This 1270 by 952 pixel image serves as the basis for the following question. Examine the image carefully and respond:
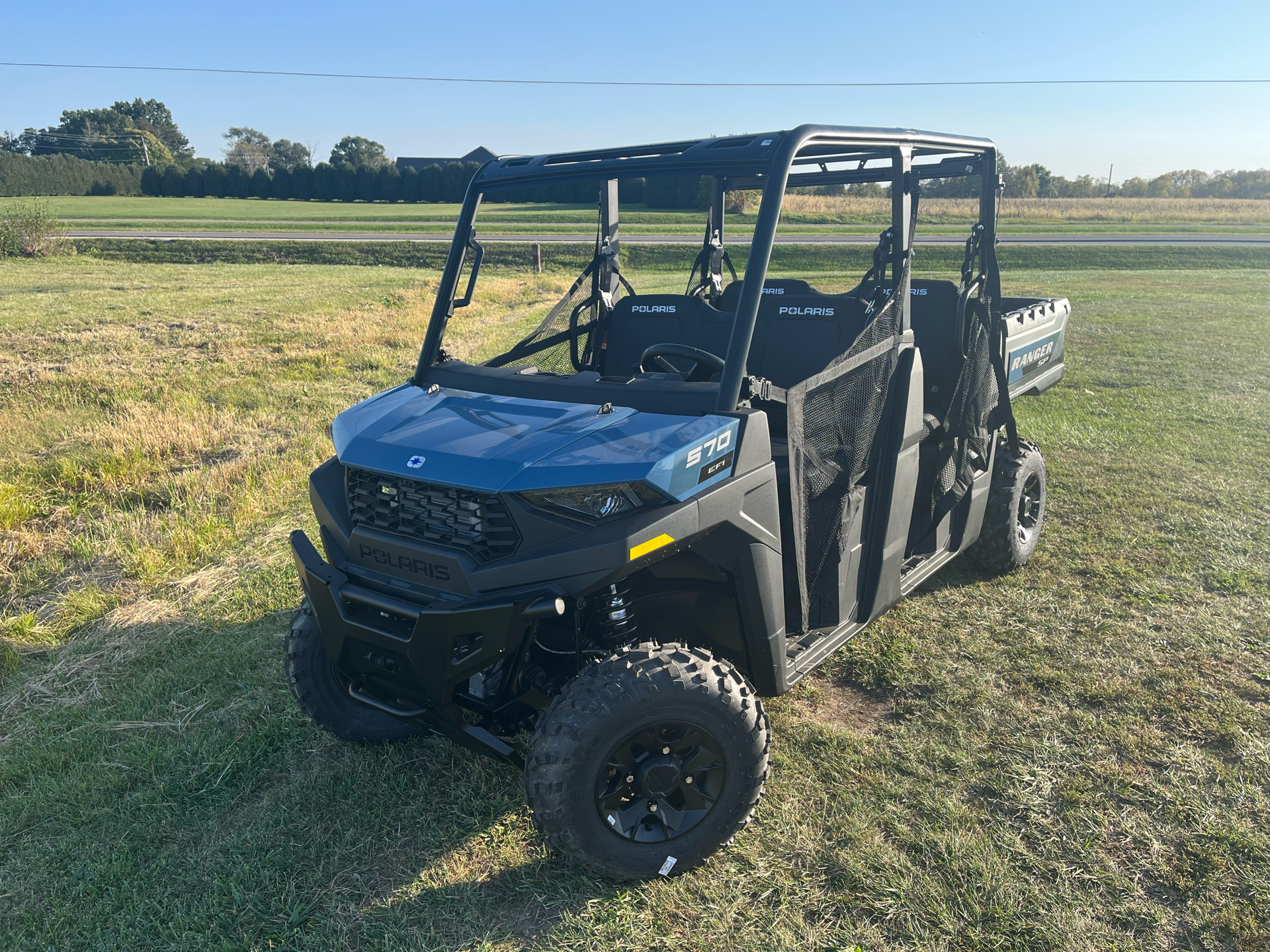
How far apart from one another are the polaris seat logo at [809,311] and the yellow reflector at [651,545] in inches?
68.2

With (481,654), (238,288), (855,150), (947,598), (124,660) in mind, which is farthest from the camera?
(238,288)

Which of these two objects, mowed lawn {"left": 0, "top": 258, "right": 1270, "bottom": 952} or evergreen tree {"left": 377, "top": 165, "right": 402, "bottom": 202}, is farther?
evergreen tree {"left": 377, "top": 165, "right": 402, "bottom": 202}

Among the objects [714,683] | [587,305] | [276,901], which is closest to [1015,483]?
[587,305]

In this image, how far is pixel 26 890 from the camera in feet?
9.02

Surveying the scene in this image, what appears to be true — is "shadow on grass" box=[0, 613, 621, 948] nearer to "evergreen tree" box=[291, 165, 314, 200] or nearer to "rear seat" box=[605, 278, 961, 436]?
"rear seat" box=[605, 278, 961, 436]

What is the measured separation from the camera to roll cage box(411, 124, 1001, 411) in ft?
9.36

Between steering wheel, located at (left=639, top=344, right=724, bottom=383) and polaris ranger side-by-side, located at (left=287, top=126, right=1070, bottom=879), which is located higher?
steering wheel, located at (left=639, top=344, right=724, bottom=383)

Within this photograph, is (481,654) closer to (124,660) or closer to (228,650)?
(228,650)

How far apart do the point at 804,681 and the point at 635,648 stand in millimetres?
1544

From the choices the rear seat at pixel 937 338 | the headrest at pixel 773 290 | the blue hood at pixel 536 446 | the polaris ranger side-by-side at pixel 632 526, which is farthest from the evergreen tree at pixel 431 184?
the blue hood at pixel 536 446

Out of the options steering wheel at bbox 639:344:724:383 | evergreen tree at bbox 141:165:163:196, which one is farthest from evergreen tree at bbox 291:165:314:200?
steering wheel at bbox 639:344:724:383

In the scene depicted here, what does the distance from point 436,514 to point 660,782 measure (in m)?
1.06

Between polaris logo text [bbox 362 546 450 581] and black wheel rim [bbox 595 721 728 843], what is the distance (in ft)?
2.41

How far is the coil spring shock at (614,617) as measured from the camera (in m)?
2.72
